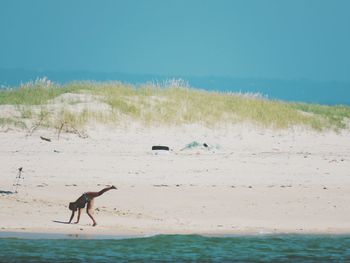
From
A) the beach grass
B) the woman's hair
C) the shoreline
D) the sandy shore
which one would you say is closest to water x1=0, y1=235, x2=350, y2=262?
the shoreline

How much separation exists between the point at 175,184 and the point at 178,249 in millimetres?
3903

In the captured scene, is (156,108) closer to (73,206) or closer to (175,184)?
(175,184)

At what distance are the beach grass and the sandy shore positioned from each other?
1343 millimetres

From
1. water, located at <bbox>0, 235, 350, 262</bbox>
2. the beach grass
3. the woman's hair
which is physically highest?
the beach grass

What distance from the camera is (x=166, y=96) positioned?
83.6ft

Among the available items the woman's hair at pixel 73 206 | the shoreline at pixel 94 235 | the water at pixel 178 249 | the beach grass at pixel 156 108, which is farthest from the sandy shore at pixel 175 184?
the beach grass at pixel 156 108

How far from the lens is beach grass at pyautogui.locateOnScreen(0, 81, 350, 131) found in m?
23.0

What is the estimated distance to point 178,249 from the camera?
10555 millimetres

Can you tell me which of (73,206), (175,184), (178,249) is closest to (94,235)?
(73,206)

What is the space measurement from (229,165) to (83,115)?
7.09 meters

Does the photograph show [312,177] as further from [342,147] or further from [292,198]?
[342,147]

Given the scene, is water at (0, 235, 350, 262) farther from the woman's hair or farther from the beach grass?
the beach grass

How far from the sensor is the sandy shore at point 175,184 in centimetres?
1162

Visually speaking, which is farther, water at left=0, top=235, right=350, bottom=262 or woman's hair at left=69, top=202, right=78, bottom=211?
woman's hair at left=69, top=202, right=78, bottom=211
